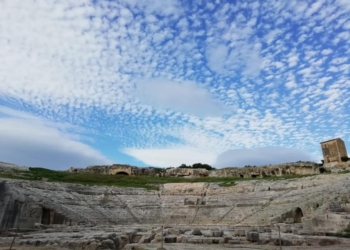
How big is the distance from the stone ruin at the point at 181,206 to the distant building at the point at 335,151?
28916mm

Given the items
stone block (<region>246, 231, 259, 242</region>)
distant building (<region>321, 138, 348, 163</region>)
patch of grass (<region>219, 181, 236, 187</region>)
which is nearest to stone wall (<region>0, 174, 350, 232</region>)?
patch of grass (<region>219, 181, 236, 187</region>)

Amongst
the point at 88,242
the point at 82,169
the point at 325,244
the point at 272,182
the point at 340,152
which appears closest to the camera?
the point at 88,242

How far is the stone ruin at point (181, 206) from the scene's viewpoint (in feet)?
68.4

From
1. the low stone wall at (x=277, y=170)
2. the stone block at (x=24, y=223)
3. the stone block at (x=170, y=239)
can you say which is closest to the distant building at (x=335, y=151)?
the low stone wall at (x=277, y=170)

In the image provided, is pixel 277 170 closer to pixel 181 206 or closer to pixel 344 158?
pixel 344 158

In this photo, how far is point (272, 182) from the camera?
37531 millimetres

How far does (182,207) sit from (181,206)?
0.28 m

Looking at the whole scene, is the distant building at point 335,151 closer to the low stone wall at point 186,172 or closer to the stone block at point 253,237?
the low stone wall at point 186,172

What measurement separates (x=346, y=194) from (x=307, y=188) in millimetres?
8271

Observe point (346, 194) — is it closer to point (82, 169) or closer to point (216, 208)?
point (216, 208)

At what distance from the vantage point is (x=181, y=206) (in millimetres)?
34562

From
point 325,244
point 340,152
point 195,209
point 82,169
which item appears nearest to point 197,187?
point 195,209

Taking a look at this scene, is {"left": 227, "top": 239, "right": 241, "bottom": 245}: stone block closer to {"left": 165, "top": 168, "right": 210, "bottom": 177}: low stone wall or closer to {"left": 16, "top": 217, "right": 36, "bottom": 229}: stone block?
{"left": 16, "top": 217, "right": 36, "bottom": 229}: stone block

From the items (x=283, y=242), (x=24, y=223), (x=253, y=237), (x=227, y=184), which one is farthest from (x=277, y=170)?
(x=24, y=223)
